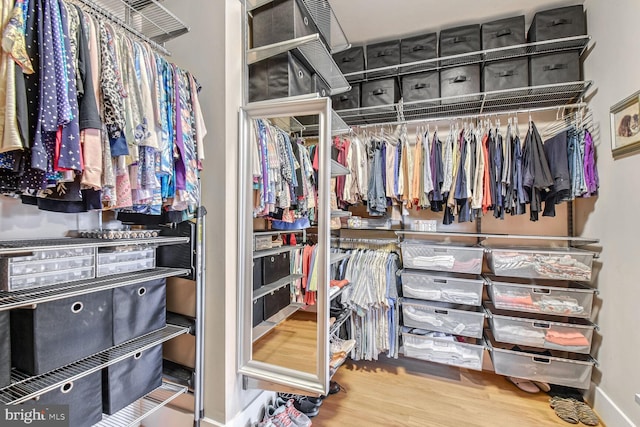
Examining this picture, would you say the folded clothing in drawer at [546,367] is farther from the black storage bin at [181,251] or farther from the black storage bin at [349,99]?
the black storage bin at [349,99]

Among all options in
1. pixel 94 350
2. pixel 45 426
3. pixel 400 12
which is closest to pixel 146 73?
pixel 94 350

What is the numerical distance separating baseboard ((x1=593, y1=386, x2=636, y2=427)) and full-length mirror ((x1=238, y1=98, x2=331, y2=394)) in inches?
72.7

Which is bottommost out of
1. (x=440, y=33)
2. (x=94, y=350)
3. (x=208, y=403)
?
(x=208, y=403)

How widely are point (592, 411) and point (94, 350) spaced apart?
3042mm

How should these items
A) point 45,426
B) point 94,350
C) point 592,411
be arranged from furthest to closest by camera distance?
point 592,411 → point 94,350 → point 45,426

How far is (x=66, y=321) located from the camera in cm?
104

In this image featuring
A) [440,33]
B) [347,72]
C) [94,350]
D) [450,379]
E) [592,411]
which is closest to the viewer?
[94,350]

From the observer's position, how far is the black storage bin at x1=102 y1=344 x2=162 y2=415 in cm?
117

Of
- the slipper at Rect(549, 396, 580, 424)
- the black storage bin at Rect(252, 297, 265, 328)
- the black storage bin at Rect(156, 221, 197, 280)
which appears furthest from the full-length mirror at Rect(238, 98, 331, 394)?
the slipper at Rect(549, 396, 580, 424)

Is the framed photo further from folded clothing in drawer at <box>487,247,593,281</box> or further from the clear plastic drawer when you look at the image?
the clear plastic drawer

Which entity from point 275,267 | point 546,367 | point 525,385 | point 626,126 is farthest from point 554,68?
point 275,267

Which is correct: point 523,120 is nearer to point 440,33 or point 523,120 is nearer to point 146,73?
point 440,33

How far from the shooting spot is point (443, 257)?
229 cm

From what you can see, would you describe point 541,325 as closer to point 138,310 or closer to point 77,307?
point 138,310
